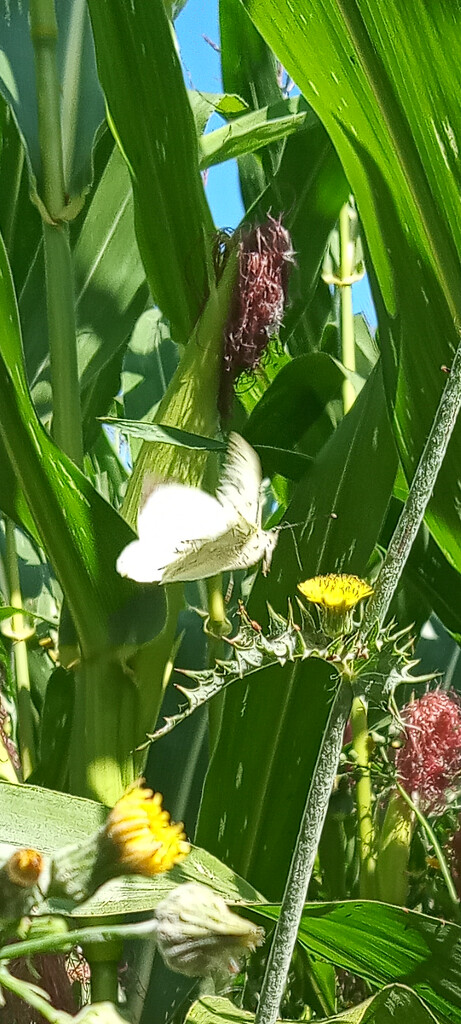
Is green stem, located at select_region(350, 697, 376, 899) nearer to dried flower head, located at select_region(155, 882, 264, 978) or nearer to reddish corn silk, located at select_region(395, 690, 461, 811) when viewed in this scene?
reddish corn silk, located at select_region(395, 690, 461, 811)

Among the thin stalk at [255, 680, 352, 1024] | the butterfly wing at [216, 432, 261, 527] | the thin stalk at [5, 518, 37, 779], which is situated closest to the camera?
the thin stalk at [255, 680, 352, 1024]

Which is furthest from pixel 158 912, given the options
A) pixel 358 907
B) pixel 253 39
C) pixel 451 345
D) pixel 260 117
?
pixel 253 39

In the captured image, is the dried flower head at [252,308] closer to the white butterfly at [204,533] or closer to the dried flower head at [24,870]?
the white butterfly at [204,533]

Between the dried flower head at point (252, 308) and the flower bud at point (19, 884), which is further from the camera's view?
the dried flower head at point (252, 308)

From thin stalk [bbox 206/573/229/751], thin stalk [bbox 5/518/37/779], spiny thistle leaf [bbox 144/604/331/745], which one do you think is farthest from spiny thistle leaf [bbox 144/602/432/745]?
thin stalk [bbox 5/518/37/779]

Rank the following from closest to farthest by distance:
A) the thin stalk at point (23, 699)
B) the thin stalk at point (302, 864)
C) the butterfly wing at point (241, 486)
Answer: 1. the thin stalk at point (302, 864)
2. the butterfly wing at point (241, 486)
3. the thin stalk at point (23, 699)

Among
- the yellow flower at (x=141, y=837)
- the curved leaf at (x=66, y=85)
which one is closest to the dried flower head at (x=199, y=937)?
the yellow flower at (x=141, y=837)

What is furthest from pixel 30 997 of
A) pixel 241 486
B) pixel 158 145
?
pixel 158 145

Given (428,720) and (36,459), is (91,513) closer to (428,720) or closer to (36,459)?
(36,459)
